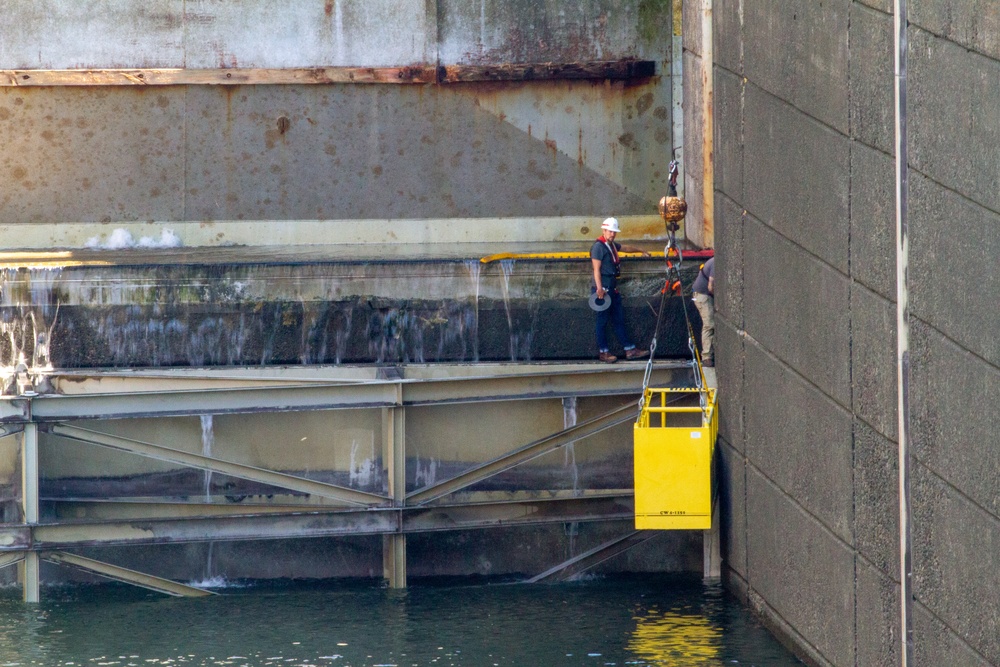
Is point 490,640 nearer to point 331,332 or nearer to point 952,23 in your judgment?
point 331,332

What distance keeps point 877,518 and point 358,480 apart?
621cm

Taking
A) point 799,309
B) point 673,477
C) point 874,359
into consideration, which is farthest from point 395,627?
point 874,359

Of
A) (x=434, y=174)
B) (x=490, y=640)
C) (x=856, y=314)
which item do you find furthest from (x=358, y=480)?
(x=856, y=314)

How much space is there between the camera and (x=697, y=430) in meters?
12.1

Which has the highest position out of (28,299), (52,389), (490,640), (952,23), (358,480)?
(952,23)

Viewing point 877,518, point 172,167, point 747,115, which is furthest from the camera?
point 172,167

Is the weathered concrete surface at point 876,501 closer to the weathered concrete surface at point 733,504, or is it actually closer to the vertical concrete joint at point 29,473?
the weathered concrete surface at point 733,504

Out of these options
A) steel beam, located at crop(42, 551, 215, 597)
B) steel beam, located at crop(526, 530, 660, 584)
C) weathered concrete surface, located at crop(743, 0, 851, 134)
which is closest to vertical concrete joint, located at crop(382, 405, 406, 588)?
steel beam, located at crop(526, 530, 660, 584)

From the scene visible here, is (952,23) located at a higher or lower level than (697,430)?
higher

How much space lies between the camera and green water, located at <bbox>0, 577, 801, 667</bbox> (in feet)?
37.4

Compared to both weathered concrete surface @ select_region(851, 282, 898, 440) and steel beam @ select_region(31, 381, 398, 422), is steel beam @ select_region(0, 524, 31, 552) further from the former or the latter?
weathered concrete surface @ select_region(851, 282, 898, 440)

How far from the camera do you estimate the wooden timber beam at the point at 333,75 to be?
16797 millimetres

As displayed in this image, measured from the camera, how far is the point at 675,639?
11.8m

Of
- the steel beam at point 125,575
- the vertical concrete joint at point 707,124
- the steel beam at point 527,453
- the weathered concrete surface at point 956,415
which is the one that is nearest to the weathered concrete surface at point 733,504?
the steel beam at point 527,453
